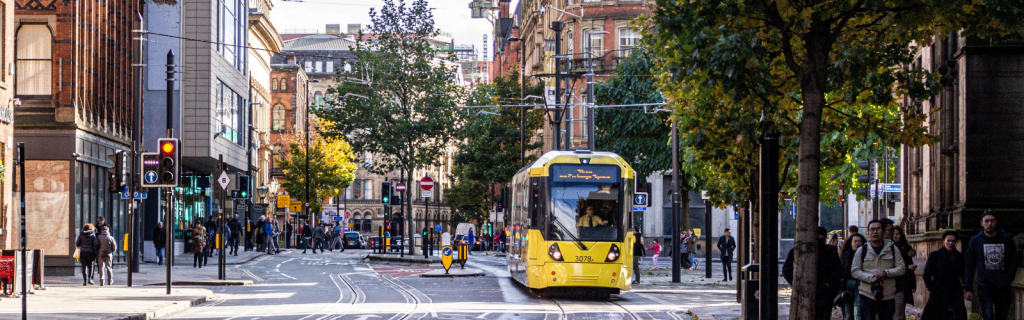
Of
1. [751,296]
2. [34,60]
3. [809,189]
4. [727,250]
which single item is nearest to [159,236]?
[34,60]

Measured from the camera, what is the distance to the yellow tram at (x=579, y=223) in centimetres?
2381

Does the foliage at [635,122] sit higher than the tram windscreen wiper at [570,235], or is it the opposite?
the foliage at [635,122]

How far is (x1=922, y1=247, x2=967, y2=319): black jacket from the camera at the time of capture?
1473 cm

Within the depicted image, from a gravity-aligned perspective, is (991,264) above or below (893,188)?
below

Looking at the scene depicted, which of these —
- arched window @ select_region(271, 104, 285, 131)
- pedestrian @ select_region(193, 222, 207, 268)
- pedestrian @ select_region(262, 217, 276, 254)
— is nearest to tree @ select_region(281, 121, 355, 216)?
arched window @ select_region(271, 104, 285, 131)

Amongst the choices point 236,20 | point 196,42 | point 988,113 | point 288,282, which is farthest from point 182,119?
point 988,113

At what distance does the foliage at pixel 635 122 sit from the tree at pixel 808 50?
98.5ft

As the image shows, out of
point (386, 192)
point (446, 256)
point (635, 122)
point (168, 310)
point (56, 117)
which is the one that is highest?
point (635, 122)

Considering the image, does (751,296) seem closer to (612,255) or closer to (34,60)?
(612,255)

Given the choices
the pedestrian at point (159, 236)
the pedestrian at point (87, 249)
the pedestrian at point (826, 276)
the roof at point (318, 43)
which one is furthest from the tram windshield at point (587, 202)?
the roof at point (318, 43)

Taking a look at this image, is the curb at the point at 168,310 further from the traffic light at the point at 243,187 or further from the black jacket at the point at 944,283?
the traffic light at the point at 243,187

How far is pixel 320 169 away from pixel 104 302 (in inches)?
2709

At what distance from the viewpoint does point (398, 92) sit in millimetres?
47625

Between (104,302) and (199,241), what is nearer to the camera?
(104,302)
